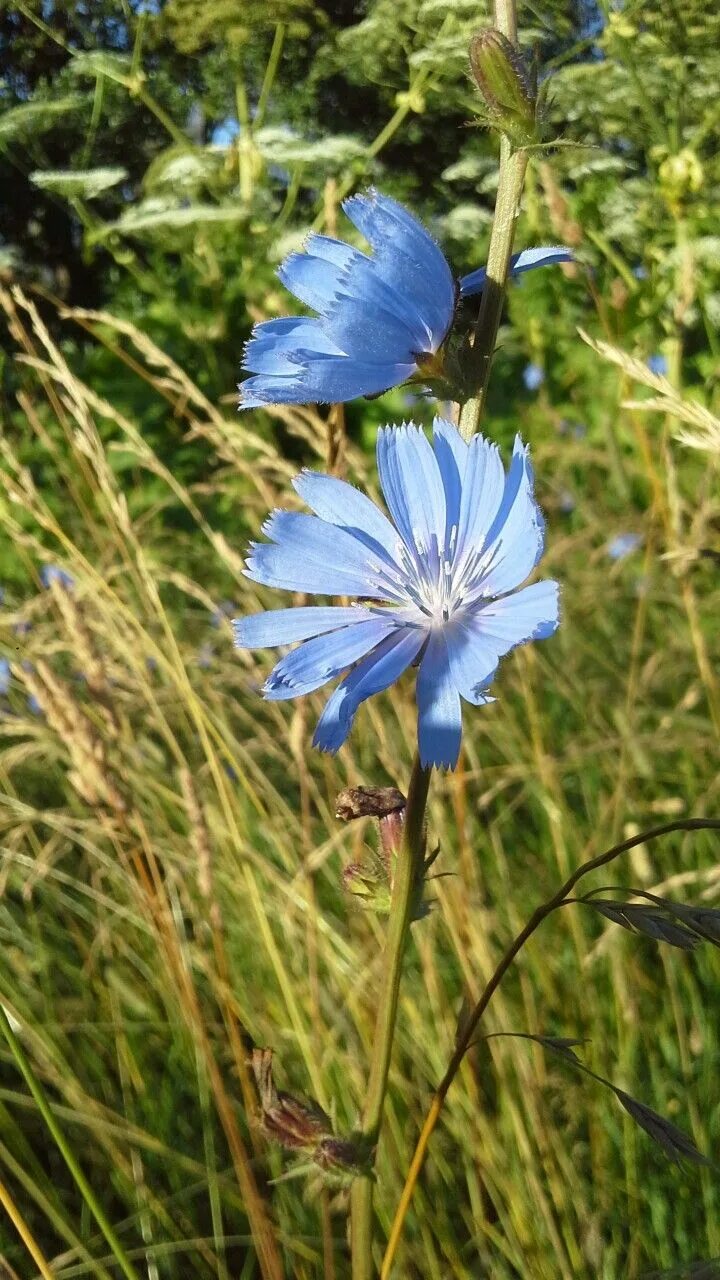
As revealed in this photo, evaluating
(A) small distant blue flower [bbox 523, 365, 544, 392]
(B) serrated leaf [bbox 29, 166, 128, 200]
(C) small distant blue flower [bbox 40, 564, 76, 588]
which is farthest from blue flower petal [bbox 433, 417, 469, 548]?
(A) small distant blue flower [bbox 523, 365, 544, 392]

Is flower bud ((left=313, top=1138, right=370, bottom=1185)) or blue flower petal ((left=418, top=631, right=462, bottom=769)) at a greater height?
blue flower petal ((left=418, top=631, right=462, bottom=769))

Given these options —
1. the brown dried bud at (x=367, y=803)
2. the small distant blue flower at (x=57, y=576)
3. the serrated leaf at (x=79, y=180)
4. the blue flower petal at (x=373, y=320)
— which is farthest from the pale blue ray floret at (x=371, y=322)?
the serrated leaf at (x=79, y=180)

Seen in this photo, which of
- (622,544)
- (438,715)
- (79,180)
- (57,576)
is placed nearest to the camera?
(438,715)

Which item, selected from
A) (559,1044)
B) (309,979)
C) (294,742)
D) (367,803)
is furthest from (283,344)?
(309,979)

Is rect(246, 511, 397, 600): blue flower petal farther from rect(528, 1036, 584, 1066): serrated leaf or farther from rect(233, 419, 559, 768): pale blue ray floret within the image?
rect(528, 1036, 584, 1066): serrated leaf

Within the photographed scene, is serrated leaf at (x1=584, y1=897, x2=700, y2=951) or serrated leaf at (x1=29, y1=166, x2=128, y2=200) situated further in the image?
serrated leaf at (x1=29, y1=166, x2=128, y2=200)

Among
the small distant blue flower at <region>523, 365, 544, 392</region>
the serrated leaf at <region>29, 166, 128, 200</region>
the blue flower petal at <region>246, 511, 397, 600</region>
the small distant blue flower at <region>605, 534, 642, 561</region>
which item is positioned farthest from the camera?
the small distant blue flower at <region>523, 365, 544, 392</region>

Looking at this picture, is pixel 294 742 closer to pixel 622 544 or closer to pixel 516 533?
pixel 516 533
